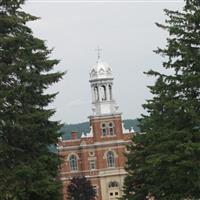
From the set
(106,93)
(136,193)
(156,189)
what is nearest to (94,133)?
(106,93)

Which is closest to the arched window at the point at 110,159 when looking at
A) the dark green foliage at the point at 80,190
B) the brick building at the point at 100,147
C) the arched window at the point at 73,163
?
the brick building at the point at 100,147

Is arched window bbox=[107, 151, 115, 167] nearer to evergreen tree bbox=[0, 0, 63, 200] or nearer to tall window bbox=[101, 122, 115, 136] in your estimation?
tall window bbox=[101, 122, 115, 136]

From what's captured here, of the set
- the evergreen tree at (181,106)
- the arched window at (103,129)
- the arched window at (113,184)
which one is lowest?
the evergreen tree at (181,106)

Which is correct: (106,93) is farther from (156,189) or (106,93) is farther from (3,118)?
(3,118)

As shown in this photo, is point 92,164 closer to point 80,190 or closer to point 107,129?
point 107,129

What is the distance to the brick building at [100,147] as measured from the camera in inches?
3310

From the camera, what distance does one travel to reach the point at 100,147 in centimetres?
8431

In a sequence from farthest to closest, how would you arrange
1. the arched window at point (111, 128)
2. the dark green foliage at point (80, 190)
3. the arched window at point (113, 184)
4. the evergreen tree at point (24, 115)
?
the arched window at point (111, 128) → the arched window at point (113, 184) → the dark green foliage at point (80, 190) → the evergreen tree at point (24, 115)

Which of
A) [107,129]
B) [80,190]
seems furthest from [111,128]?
[80,190]

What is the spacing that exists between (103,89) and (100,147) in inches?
276

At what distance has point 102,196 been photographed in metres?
83.2

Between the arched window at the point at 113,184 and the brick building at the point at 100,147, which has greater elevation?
the brick building at the point at 100,147

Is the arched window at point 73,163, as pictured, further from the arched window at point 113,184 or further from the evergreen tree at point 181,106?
the evergreen tree at point 181,106

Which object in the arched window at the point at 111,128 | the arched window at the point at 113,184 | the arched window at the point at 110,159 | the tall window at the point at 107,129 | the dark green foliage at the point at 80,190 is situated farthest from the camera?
the arched window at the point at 111,128
